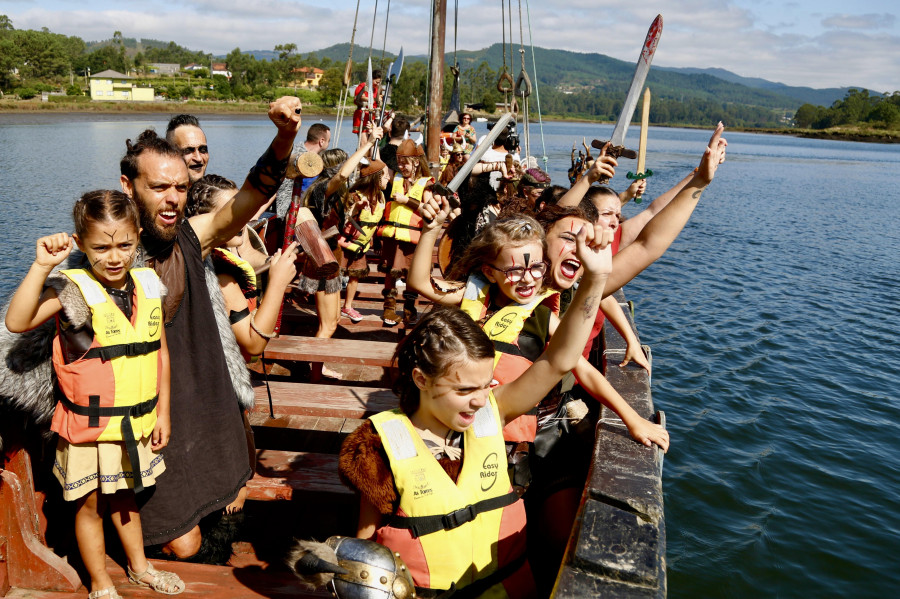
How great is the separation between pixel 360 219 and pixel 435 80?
395cm

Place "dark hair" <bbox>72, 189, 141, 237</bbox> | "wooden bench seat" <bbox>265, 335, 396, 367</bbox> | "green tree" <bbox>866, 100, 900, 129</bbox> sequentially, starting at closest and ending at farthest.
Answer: "dark hair" <bbox>72, 189, 141, 237</bbox> < "wooden bench seat" <bbox>265, 335, 396, 367</bbox> < "green tree" <bbox>866, 100, 900, 129</bbox>

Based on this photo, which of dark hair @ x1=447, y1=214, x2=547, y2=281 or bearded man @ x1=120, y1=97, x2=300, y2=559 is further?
dark hair @ x1=447, y1=214, x2=547, y2=281

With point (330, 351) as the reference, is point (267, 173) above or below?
above

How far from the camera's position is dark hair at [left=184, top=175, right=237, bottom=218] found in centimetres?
321

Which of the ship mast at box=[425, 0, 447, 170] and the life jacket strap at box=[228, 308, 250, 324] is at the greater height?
the ship mast at box=[425, 0, 447, 170]

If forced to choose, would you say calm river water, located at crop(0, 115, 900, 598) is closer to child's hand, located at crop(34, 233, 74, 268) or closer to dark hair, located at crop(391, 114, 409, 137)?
dark hair, located at crop(391, 114, 409, 137)

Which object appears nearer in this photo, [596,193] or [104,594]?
[104,594]

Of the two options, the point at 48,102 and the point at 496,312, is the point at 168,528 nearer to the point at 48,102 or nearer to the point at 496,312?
the point at 496,312

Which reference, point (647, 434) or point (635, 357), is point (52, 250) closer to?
point (647, 434)

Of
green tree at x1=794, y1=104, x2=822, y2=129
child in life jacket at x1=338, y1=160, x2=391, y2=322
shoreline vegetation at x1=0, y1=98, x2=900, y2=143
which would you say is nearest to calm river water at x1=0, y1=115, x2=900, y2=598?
child in life jacket at x1=338, y1=160, x2=391, y2=322

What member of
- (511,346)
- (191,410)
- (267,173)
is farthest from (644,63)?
(191,410)

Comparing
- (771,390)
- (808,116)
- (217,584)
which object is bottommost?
(771,390)

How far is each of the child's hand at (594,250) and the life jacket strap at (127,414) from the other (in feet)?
5.41

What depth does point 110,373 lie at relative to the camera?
7.73 ft
